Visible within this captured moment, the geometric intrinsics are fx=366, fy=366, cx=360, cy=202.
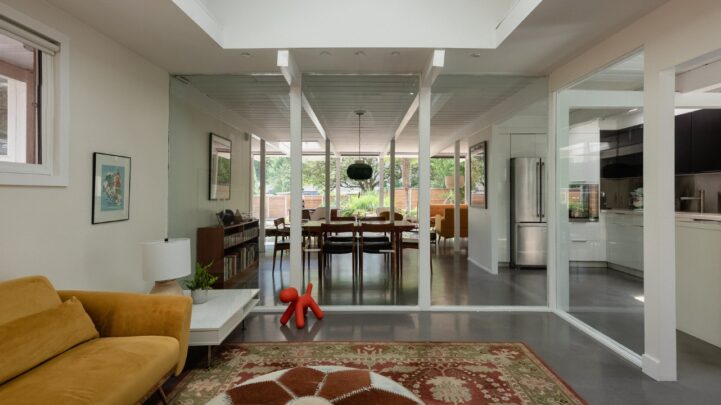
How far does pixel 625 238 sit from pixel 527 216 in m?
2.44

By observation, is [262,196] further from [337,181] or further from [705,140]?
[705,140]

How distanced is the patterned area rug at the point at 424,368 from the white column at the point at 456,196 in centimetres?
378

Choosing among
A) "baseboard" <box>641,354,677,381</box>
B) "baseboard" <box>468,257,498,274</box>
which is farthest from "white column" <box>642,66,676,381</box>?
"baseboard" <box>468,257,498,274</box>

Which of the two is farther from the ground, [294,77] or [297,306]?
[294,77]

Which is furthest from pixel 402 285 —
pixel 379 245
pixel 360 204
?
pixel 360 204

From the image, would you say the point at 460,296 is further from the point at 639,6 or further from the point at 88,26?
the point at 88,26

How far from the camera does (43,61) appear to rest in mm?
2580

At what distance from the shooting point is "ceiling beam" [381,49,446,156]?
3.48 metres

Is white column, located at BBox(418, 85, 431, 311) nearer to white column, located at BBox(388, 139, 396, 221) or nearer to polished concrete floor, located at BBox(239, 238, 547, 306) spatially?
polished concrete floor, located at BBox(239, 238, 547, 306)

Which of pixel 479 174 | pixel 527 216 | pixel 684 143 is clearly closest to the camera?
pixel 684 143

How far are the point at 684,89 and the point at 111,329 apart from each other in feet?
18.3

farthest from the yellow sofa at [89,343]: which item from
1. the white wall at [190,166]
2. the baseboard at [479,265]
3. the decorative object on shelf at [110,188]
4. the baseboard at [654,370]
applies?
the baseboard at [479,265]

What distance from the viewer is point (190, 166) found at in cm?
427

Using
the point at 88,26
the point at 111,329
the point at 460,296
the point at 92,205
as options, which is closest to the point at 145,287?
the point at 92,205
